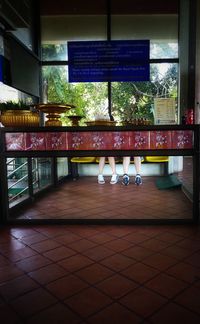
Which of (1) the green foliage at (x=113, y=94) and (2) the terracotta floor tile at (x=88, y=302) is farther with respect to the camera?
(1) the green foliage at (x=113, y=94)

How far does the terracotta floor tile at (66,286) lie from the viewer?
5.32 ft

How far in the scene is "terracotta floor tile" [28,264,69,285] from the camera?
178cm

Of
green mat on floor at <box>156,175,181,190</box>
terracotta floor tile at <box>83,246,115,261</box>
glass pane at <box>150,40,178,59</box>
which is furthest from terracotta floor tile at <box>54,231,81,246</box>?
glass pane at <box>150,40,178,59</box>

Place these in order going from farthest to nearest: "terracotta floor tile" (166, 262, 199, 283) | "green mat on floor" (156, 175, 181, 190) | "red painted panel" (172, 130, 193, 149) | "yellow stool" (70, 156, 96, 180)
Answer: "yellow stool" (70, 156, 96, 180), "green mat on floor" (156, 175, 181, 190), "red painted panel" (172, 130, 193, 149), "terracotta floor tile" (166, 262, 199, 283)

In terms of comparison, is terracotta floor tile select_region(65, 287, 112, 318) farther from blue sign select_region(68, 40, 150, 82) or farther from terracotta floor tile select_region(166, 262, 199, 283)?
blue sign select_region(68, 40, 150, 82)

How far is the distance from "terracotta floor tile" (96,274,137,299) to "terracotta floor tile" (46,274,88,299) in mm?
115

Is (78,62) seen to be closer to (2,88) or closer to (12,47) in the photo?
(12,47)

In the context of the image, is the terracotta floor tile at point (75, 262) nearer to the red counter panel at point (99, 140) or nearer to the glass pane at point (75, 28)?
the red counter panel at point (99, 140)

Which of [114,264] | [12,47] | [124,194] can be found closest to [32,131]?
[114,264]

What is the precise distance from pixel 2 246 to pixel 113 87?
4190 mm

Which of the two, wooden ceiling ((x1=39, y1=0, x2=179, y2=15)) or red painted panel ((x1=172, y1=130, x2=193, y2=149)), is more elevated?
wooden ceiling ((x1=39, y1=0, x2=179, y2=15))

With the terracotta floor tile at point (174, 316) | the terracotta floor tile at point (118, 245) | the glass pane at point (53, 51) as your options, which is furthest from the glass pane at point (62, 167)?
the terracotta floor tile at point (174, 316)

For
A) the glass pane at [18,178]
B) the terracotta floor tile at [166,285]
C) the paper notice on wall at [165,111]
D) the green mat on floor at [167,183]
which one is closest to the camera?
the terracotta floor tile at [166,285]

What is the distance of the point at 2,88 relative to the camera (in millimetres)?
3988
